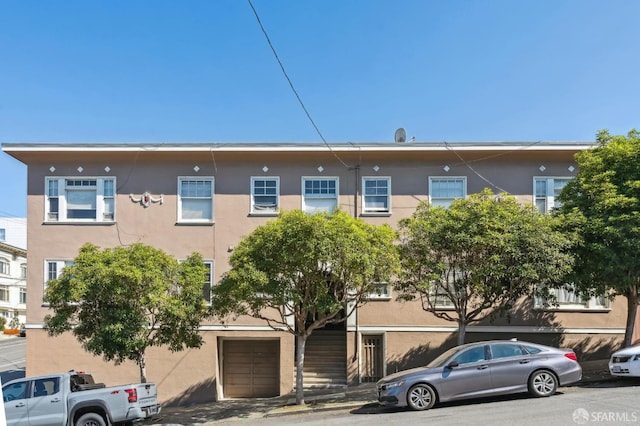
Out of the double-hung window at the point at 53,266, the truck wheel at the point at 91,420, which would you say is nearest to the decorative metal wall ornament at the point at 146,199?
the double-hung window at the point at 53,266

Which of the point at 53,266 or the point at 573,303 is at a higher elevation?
the point at 53,266

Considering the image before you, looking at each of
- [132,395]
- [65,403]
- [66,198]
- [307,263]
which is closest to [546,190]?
[307,263]

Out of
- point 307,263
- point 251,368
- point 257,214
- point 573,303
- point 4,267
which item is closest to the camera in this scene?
point 307,263

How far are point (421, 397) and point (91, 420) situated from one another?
7057 millimetres

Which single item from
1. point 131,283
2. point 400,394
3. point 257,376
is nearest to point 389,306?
point 257,376

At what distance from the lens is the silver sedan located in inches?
452

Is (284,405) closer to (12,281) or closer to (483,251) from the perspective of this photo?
(483,251)

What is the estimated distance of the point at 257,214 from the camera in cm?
1842

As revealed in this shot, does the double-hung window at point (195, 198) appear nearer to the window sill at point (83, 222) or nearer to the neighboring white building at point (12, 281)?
the window sill at point (83, 222)

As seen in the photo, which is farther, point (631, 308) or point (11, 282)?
point (11, 282)

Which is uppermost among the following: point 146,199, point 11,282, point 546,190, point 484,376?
point 546,190

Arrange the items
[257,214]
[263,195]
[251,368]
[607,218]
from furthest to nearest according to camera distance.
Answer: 1. [251,368]
2. [263,195]
3. [257,214]
4. [607,218]

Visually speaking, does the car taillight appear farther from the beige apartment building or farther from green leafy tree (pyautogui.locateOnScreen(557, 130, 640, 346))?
green leafy tree (pyautogui.locateOnScreen(557, 130, 640, 346))

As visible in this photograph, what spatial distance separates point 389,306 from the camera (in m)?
18.0
